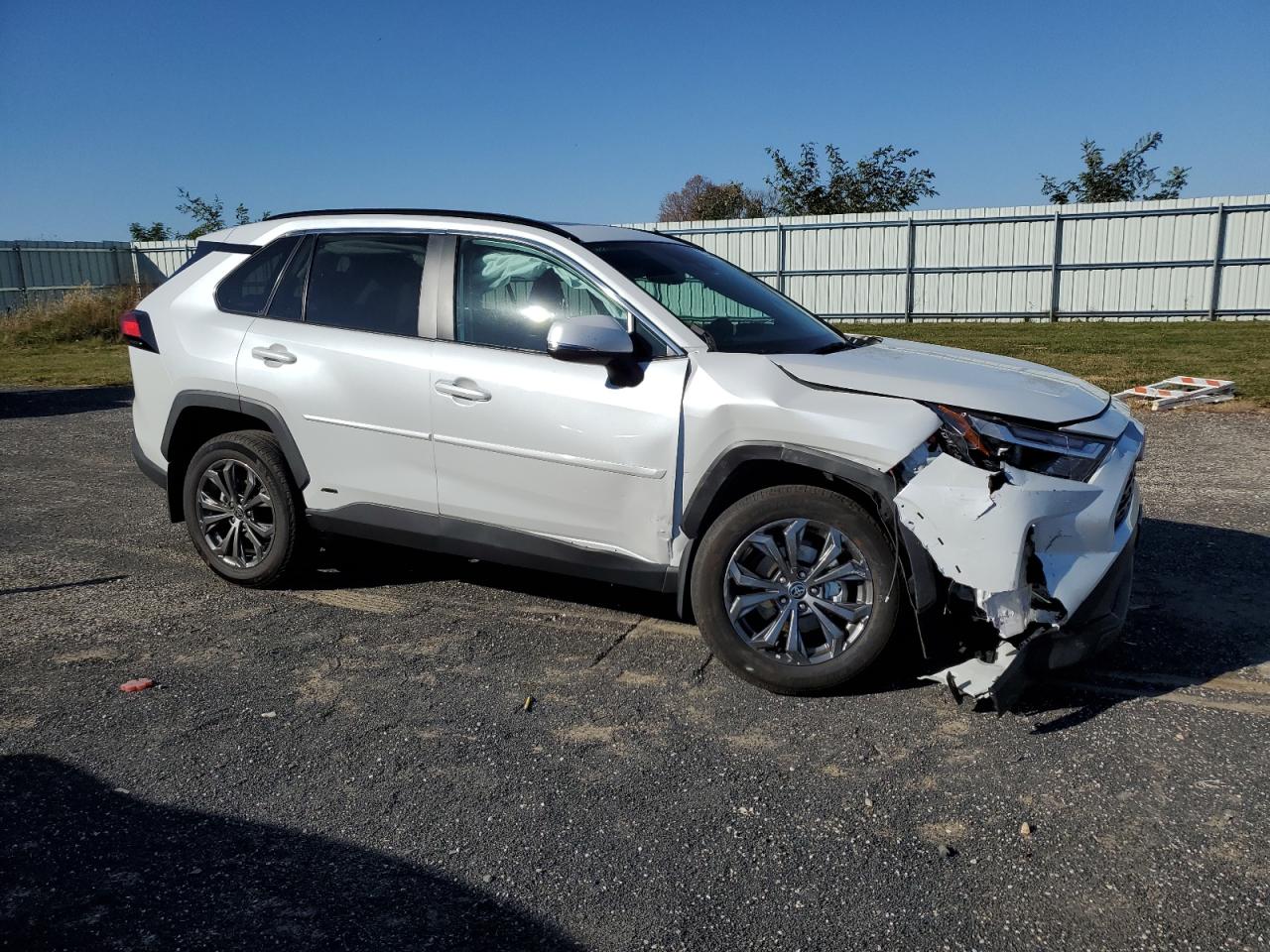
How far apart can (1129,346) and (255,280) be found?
1586 centimetres

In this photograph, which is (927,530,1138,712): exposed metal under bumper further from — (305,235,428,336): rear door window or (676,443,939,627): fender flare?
(305,235,428,336): rear door window

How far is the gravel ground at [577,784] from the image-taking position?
2789 mm

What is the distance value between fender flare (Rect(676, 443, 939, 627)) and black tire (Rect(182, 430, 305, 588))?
210 centimetres

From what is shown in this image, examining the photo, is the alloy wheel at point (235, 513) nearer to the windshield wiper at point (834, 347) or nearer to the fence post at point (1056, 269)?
the windshield wiper at point (834, 347)

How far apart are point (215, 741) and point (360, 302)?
223 cm

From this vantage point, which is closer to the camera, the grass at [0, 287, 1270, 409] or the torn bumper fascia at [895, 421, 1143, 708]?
the torn bumper fascia at [895, 421, 1143, 708]

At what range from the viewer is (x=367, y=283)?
519 centimetres

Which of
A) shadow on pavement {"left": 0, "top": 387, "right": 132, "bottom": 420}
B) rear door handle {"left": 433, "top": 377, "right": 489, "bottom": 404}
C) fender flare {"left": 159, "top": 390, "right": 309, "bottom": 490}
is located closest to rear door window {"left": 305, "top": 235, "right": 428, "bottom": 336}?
rear door handle {"left": 433, "top": 377, "right": 489, "bottom": 404}

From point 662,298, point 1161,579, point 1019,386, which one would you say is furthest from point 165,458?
point 1161,579

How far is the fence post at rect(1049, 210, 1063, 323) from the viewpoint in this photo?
988 inches

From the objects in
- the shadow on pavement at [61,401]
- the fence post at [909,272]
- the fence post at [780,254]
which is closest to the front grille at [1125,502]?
the shadow on pavement at [61,401]

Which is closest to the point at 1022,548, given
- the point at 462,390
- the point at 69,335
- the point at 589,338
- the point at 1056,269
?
the point at 589,338

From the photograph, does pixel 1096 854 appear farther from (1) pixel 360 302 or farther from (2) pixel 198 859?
(1) pixel 360 302

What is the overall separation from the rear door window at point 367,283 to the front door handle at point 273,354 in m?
0.20
